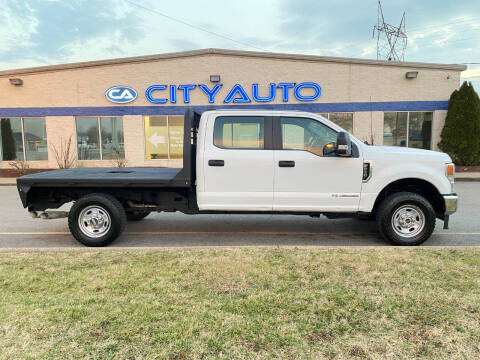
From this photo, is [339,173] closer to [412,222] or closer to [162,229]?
[412,222]

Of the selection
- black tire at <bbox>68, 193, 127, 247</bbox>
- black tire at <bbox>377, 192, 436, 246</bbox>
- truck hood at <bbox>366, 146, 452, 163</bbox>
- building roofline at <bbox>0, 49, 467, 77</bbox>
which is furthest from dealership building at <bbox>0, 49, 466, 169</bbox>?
black tire at <bbox>377, 192, 436, 246</bbox>

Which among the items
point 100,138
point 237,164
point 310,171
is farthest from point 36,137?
point 310,171

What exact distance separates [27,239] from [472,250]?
7000 millimetres

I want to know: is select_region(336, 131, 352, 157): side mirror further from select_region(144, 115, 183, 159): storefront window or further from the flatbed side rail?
select_region(144, 115, 183, 159): storefront window

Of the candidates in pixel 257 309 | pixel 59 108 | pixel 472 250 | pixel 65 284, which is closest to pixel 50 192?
pixel 65 284

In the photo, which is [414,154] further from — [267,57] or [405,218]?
[267,57]

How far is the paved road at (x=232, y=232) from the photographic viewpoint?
5.46 m

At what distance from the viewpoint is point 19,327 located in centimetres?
269

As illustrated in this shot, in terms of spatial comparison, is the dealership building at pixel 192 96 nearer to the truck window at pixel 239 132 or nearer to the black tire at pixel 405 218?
the truck window at pixel 239 132

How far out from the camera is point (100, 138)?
17172 mm

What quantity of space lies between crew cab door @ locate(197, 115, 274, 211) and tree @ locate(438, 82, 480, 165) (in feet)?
46.1

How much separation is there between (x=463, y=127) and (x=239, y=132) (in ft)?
47.6

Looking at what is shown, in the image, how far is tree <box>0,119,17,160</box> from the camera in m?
17.6

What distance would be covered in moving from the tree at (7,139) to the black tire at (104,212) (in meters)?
15.8
